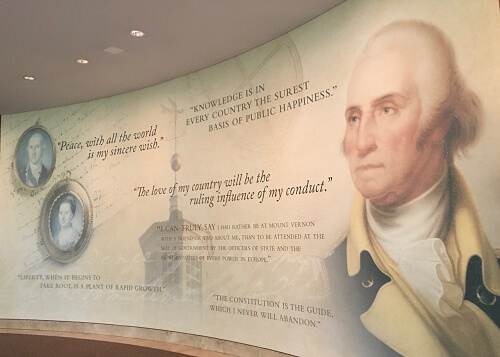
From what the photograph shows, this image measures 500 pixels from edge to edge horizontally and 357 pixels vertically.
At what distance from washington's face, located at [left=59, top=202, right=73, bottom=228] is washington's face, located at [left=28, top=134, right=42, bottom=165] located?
2.95 feet

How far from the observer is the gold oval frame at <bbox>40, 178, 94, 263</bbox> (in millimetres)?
6406

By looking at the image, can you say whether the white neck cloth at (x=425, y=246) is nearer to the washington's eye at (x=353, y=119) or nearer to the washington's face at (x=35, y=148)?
the washington's eye at (x=353, y=119)

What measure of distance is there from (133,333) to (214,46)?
360cm

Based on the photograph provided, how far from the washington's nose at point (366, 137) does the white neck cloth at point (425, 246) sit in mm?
520

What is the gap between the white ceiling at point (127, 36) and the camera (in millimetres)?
4008

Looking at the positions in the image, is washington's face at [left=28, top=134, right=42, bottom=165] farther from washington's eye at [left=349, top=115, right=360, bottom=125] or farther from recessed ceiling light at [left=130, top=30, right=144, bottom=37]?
washington's eye at [left=349, top=115, right=360, bottom=125]

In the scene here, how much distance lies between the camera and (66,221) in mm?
6590

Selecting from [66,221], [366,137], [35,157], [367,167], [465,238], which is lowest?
[465,238]

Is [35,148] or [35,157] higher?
[35,148]

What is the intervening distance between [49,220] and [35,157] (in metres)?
1.04

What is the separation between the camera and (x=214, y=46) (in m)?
4.83

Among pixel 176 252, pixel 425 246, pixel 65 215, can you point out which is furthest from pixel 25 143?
pixel 425 246

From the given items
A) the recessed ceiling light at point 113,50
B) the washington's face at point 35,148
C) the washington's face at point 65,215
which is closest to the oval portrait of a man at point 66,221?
the washington's face at point 65,215

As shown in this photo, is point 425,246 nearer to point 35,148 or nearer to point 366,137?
point 366,137
